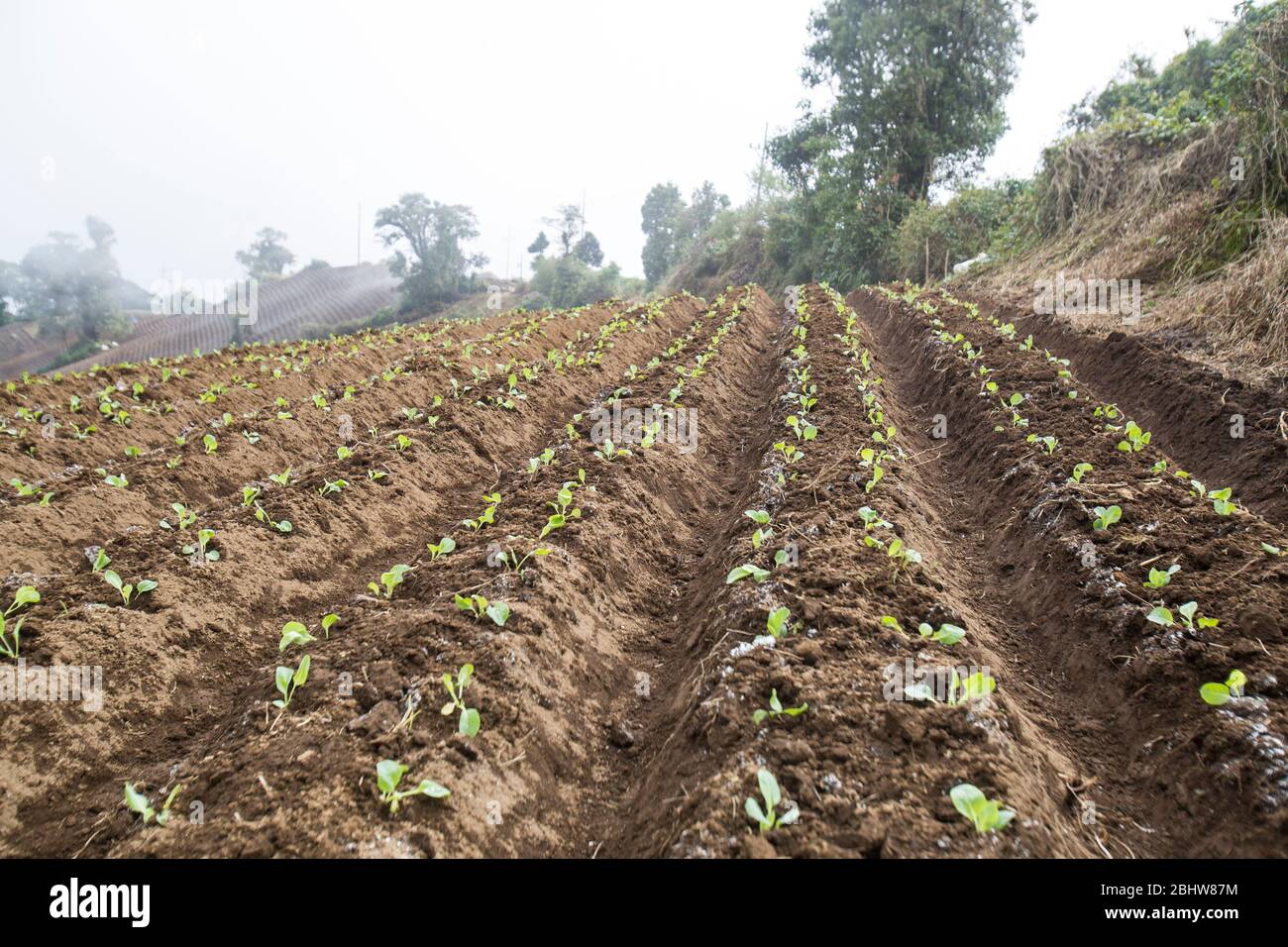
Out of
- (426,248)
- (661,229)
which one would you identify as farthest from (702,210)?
(426,248)

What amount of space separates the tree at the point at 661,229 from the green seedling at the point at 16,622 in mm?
51844

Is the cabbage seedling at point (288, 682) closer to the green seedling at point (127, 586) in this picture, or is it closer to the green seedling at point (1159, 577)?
the green seedling at point (127, 586)

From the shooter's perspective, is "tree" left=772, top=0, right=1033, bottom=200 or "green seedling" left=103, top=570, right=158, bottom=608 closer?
"green seedling" left=103, top=570, right=158, bottom=608

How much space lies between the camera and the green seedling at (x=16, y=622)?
358 cm

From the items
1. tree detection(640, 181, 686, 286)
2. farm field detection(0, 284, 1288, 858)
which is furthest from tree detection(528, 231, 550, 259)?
farm field detection(0, 284, 1288, 858)

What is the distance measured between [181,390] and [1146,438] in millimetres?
12517

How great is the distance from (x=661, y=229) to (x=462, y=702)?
5992 cm

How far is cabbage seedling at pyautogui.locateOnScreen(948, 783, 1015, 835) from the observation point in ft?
7.10

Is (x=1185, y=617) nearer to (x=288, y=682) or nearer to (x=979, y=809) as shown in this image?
(x=979, y=809)

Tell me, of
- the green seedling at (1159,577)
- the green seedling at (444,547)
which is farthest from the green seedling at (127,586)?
the green seedling at (1159,577)

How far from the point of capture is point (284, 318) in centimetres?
5094

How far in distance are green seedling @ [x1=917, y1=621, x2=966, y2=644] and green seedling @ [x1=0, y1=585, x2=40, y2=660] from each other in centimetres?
477

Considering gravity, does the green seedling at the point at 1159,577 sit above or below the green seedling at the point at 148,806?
above

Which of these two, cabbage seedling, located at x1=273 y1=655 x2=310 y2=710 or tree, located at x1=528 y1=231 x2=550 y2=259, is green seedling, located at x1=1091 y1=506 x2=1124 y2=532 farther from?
tree, located at x1=528 y1=231 x2=550 y2=259
